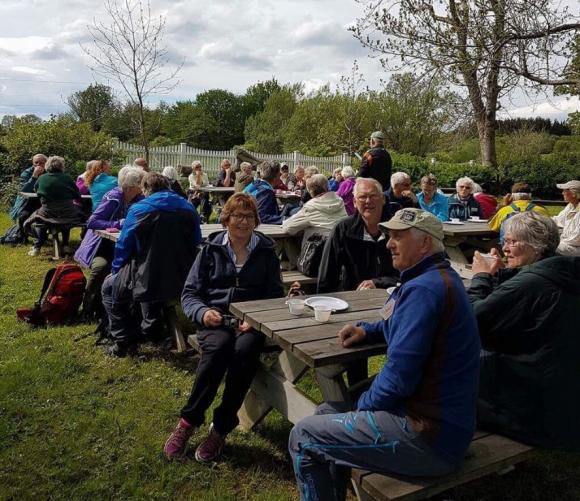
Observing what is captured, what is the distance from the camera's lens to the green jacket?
201cm

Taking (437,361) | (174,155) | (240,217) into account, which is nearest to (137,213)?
(240,217)

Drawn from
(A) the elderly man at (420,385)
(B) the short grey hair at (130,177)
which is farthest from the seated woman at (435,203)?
(A) the elderly man at (420,385)

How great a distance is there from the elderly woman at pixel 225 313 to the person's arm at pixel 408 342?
1109mm

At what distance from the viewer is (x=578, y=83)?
10695mm

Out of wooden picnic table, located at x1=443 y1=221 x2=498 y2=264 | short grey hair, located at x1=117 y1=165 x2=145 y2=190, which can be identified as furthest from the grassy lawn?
wooden picnic table, located at x1=443 y1=221 x2=498 y2=264

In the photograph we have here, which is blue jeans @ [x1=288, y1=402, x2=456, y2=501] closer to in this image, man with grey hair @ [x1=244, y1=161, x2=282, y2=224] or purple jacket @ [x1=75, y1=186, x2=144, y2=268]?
purple jacket @ [x1=75, y1=186, x2=144, y2=268]

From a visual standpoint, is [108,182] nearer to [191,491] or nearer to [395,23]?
[191,491]

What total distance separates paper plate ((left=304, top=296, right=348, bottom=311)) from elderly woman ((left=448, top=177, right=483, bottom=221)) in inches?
201

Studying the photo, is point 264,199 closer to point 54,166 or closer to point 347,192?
point 347,192

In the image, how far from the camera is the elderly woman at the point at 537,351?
201 centimetres

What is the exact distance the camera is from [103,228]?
16.0 feet

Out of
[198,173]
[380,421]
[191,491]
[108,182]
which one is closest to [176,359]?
[191,491]

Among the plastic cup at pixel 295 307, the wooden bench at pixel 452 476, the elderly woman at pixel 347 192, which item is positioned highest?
the elderly woman at pixel 347 192

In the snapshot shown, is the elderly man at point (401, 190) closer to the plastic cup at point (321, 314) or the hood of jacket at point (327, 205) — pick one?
the hood of jacket at point (327, 205)
